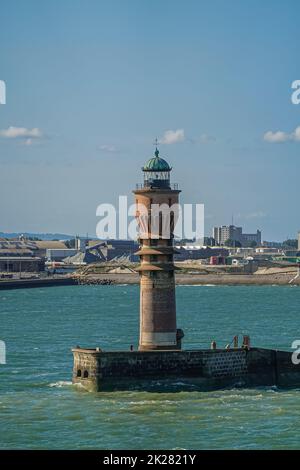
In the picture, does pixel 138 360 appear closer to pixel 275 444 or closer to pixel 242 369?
pixel 242 369

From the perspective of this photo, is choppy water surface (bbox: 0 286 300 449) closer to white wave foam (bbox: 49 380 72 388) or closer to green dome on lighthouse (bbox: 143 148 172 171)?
white wave foam (bbox: 49 380 72 388)

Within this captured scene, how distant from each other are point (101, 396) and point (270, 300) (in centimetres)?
10525

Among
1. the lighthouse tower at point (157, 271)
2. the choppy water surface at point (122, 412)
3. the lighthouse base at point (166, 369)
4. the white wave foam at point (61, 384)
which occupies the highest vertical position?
the lighthouse tower at point (157, 271)

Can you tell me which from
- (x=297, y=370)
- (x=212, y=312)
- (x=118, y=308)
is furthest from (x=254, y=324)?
(x=297, y=370)

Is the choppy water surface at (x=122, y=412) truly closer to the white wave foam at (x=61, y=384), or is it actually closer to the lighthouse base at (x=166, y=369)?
the white wave foam at (x=61, y=384)

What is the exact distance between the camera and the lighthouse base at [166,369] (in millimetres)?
54375

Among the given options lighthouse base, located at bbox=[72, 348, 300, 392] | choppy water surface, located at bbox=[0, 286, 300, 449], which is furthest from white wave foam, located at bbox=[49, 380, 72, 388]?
lighthouse base, located at bbox=[72, 348, 300, 392]

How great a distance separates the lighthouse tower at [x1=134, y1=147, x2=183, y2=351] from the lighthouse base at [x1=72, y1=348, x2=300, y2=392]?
1929 millimetres

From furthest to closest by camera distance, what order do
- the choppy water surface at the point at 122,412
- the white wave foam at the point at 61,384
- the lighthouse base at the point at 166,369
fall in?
the white wave foam at the point at 61,384 < the lighthouse base at the point at 166,369 < the choppy water surface at the point at 122,412

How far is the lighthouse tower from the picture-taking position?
2232 inches

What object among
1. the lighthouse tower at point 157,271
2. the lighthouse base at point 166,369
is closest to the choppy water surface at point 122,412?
the lighthouse base at point 166,369

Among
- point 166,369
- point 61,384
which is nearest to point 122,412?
point 166,369

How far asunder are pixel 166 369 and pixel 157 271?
4740mm

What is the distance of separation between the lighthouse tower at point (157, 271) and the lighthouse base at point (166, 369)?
6.33 ft
